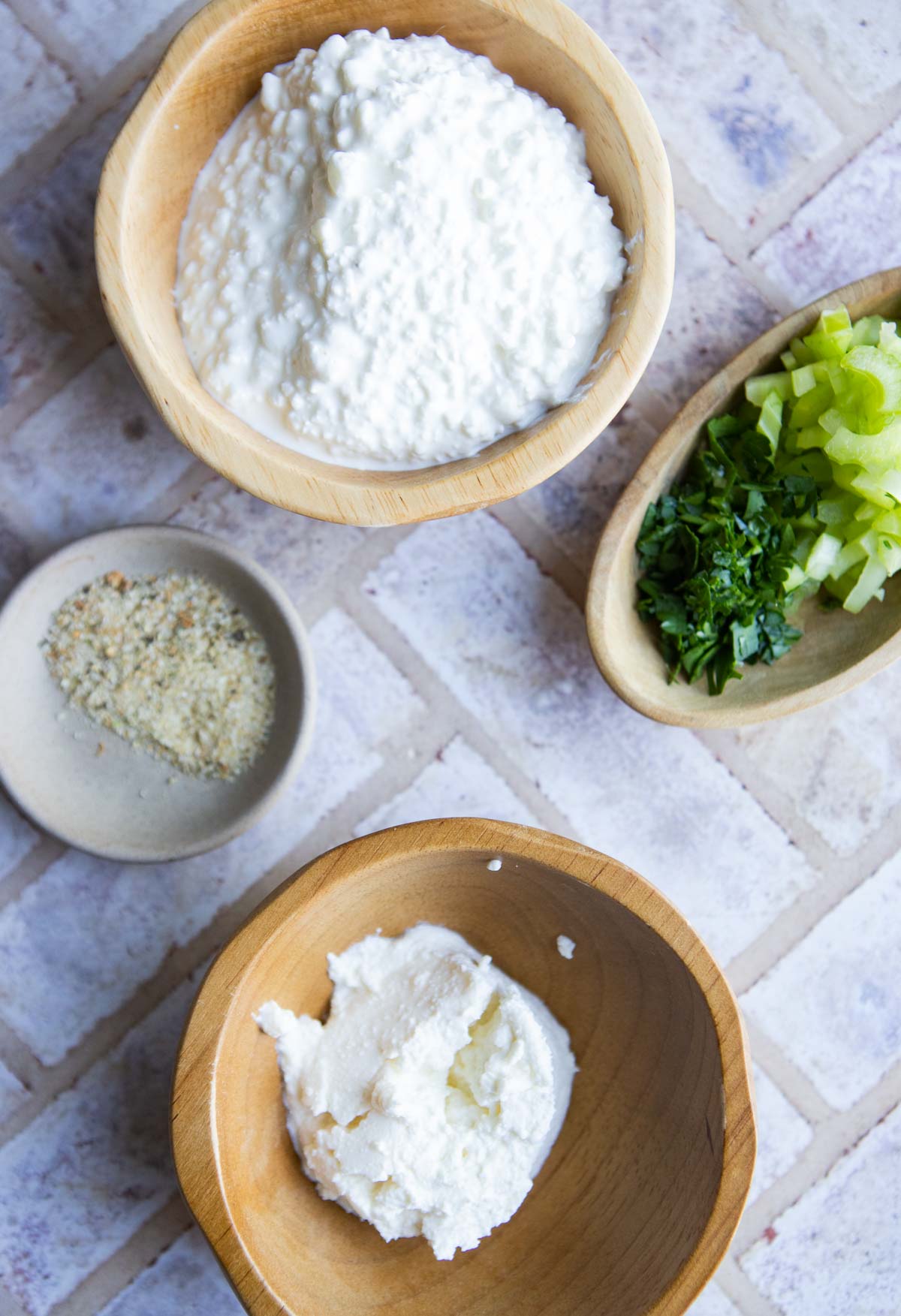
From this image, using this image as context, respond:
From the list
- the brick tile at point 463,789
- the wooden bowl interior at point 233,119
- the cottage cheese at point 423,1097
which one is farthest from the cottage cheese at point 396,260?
the cottage cheese at point 423,1097

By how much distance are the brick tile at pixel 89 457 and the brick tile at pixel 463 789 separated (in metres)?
0.48

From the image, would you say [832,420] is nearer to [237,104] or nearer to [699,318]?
[699,318]

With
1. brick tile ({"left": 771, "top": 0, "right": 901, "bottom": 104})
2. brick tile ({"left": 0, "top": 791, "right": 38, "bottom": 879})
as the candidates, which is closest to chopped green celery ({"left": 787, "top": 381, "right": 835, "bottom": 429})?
brick tile ({"left": 771, "top": 0, "right": 901, "bottom": 104})

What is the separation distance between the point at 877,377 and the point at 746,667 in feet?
1.17

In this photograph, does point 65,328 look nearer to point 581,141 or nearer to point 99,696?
point 99,696

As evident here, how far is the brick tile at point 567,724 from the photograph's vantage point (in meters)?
1.31

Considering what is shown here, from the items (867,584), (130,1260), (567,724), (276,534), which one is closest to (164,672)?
A: (276,534)

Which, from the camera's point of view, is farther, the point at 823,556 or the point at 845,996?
the point at 845,996

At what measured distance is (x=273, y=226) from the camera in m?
1.00

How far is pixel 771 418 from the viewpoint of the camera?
1193 mm

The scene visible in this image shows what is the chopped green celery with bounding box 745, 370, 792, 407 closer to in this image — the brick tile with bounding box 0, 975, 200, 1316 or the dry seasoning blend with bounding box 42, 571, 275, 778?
the dry seasoning blend with bounding box 42, 571, 275, 778

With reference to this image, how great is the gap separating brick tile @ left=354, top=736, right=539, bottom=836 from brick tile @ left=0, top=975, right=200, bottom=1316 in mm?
362

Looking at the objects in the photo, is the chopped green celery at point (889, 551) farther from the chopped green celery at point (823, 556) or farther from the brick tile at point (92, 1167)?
the brick tile at point (92, 1167)

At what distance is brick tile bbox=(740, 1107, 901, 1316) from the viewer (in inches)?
52.4
